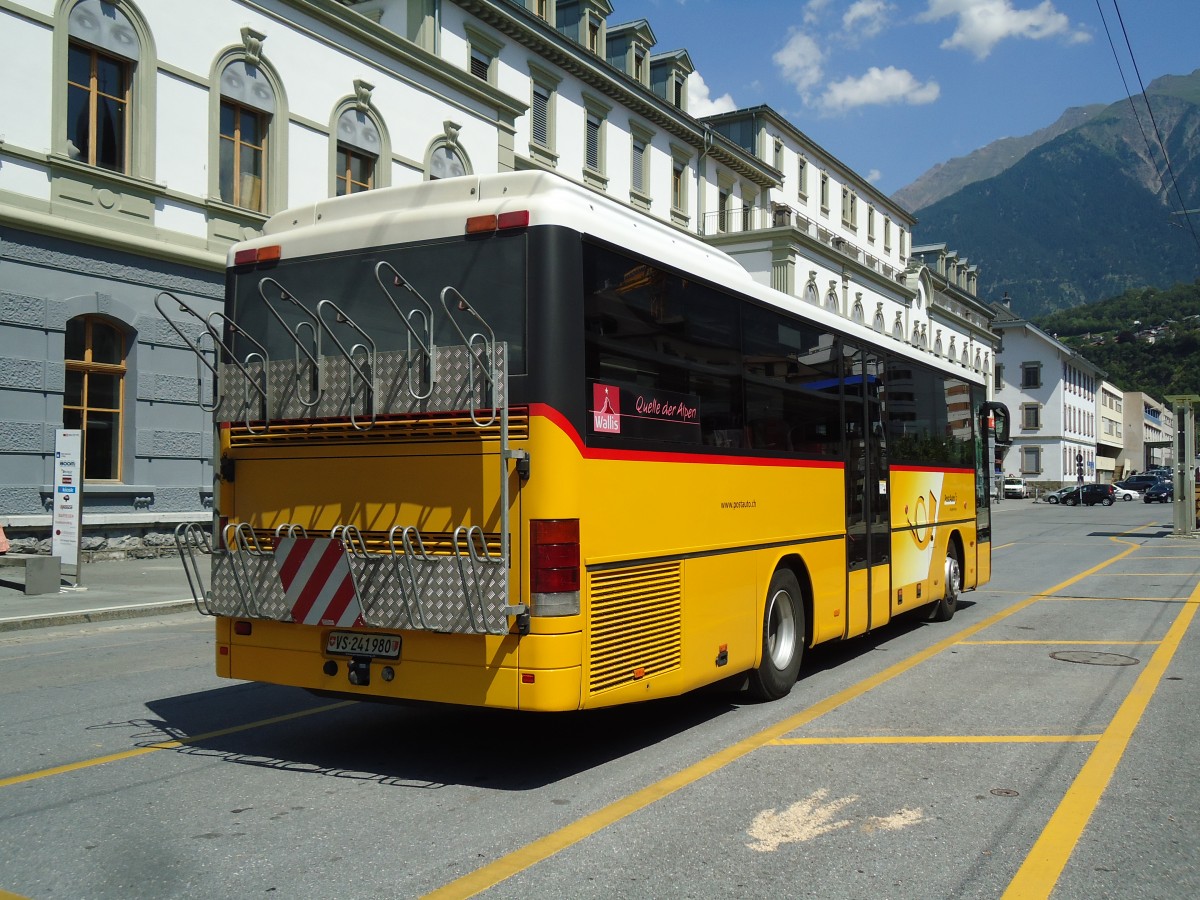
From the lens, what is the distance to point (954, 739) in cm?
682

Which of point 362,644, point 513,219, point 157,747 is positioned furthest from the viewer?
point 157,747

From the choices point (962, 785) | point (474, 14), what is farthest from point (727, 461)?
point (474, 14)

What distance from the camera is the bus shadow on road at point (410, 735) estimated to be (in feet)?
20.1

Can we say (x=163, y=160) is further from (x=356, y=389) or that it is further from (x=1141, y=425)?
(x=1141, y=425)

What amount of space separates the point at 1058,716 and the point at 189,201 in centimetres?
1796

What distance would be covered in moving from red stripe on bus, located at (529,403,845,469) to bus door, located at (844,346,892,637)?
1538 millimetres

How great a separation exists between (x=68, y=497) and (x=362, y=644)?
10.9 m

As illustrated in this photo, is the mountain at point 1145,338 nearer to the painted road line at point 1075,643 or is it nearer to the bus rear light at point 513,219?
the painted road line at point 1075,643

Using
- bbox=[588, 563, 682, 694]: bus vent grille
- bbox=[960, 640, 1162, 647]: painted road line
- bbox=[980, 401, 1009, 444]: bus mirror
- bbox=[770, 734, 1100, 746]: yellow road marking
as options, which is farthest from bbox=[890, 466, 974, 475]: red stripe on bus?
bbox=[588, 563, 682, 694]: bus vent grille

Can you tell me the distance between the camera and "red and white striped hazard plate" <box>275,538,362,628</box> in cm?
600

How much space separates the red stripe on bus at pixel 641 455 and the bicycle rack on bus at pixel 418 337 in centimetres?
64

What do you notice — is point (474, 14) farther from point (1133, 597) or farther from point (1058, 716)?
point (1058, 716)

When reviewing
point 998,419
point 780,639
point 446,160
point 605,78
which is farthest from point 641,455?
point 605,78

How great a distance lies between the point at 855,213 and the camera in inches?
2493
